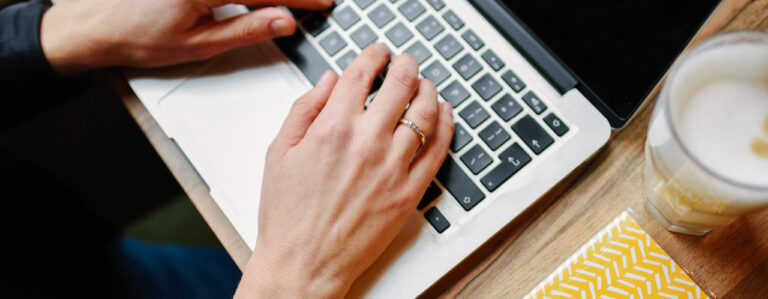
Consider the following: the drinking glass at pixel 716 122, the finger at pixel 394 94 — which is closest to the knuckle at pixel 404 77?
the finger at pixel 394 94

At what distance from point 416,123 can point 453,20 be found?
0.45 ft

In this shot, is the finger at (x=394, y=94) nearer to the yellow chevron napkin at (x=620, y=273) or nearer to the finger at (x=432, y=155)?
the finger at (x=432, y=155)

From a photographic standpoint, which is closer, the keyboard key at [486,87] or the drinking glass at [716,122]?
the drinking glass at [716,122]

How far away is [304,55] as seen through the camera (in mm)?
555

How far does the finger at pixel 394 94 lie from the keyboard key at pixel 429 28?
0.06 meters

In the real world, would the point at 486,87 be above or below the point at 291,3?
below

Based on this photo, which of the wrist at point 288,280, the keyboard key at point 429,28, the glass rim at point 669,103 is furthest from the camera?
the keyboard key at point 429,28

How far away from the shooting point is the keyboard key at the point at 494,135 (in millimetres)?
491

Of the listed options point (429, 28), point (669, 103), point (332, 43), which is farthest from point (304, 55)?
point (669, 103)

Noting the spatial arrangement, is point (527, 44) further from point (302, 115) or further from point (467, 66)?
point (302, 115)

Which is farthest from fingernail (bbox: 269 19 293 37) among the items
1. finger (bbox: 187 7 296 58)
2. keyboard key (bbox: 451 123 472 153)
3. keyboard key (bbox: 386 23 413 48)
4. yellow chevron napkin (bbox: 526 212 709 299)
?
yellow chevron napkin (bbox: 526 212 709 299)

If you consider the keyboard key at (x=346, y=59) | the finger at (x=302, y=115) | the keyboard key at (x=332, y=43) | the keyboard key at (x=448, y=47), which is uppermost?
the keyboard key at (x=332, y=43)

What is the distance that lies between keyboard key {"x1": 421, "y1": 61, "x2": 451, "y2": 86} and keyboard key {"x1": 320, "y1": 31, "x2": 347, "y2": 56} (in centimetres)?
10

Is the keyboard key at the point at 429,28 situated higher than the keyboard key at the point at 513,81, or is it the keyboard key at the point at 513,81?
the keyboard key at the point at 429,28
